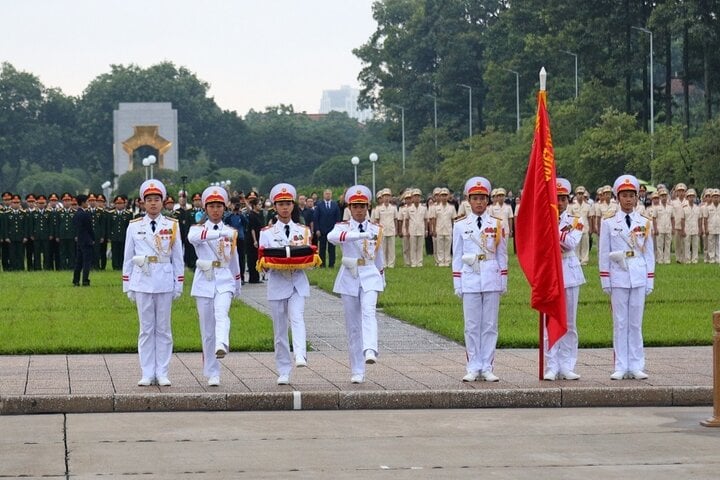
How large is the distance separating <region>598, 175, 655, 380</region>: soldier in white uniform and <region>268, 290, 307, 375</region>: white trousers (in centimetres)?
316

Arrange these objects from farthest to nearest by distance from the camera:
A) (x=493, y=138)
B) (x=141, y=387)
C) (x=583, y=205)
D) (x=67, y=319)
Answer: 1. (x=493, y=138)
2. (x=583, y=205)
3. (x=67, y=319)
4. (x=141, y=387)

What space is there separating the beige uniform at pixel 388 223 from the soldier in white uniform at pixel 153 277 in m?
26.0

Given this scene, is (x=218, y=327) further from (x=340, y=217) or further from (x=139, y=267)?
(x=340, y=217)

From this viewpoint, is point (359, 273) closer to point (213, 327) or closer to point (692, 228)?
point (213, 327)

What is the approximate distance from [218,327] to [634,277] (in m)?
4.32

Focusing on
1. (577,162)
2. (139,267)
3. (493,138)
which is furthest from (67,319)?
(493,138)

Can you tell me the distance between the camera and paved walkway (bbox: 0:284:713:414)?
15.6m

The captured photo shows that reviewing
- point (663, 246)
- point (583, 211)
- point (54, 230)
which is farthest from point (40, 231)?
point (663, 246)

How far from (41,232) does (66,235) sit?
62cm

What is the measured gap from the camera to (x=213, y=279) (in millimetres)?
16672

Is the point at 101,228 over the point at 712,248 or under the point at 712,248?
over

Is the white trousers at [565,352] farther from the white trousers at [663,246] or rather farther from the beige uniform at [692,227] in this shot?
the white trousers at [663,246]

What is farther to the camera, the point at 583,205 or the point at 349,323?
the point at 583,205

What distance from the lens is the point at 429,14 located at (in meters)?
127
